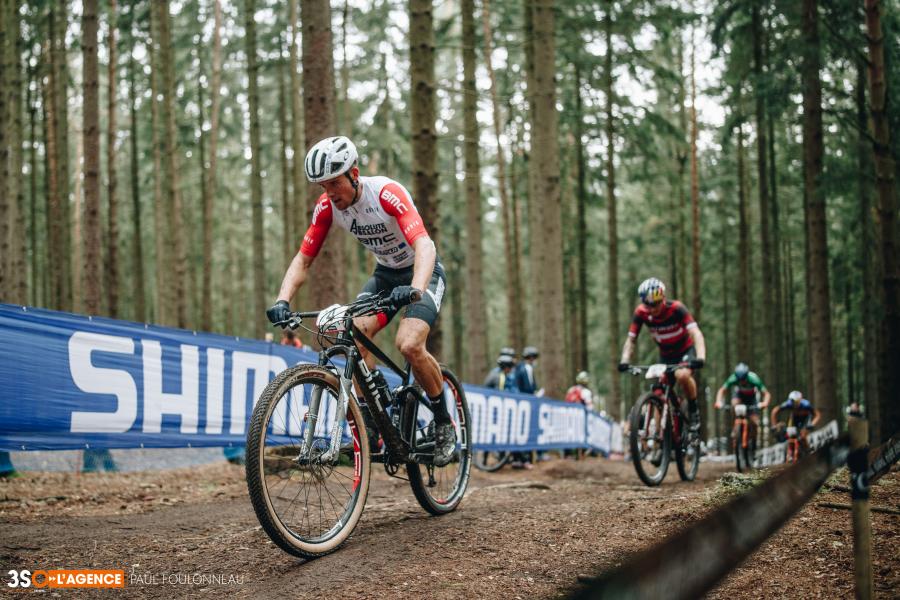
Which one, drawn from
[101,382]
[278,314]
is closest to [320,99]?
[101,382]

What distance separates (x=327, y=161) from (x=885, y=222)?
1102 cm

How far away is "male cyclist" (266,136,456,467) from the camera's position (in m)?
5.08

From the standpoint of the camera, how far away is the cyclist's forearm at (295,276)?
5293 mm

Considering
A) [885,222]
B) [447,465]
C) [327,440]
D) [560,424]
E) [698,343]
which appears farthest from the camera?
[560,424]

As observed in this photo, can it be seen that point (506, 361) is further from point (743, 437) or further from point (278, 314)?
point (278, 314)

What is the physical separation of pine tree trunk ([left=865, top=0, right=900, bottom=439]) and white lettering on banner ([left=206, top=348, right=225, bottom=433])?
10262 millimetres

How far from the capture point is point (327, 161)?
16.5 ft

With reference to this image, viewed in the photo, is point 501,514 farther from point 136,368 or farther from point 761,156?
point 761,156

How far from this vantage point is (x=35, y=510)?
23.2 ft

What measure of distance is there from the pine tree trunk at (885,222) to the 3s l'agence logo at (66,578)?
1188 cm

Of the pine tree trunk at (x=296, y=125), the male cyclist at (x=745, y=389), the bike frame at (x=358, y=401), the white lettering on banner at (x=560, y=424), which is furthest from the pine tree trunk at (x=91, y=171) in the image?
the male cyclist at (x=745, y=389)

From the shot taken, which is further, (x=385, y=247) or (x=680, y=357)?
(x=680, y=357)

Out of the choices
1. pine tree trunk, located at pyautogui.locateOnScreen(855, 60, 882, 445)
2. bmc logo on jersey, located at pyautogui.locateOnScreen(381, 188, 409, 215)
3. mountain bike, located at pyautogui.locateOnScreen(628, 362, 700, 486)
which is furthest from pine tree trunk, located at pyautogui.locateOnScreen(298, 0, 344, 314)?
pine tree trunk, located at pyautogui.locateOnScreen(855, 60, 882, 445)

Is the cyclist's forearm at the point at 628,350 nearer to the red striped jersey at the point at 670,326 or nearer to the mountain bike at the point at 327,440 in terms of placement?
the red striped jersey at the point at 670,326
